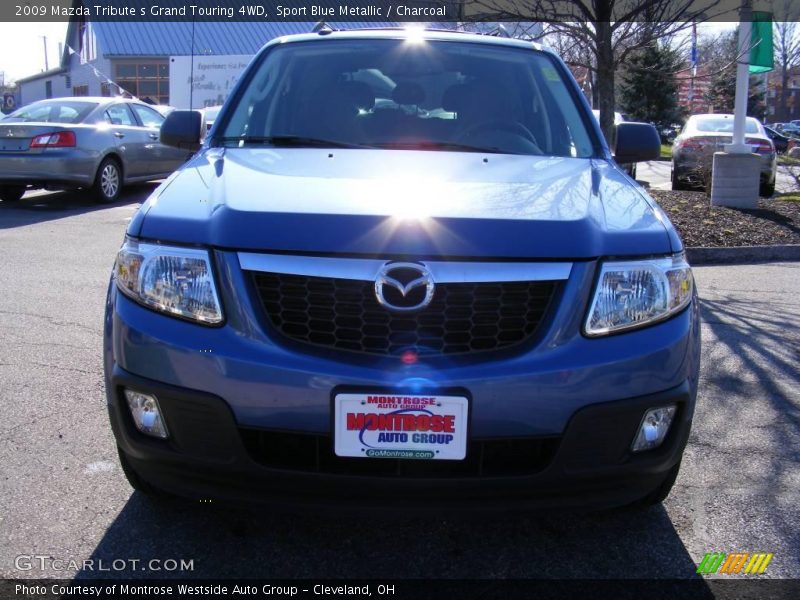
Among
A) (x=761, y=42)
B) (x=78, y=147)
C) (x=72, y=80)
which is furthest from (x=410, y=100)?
(x=72, y=80)

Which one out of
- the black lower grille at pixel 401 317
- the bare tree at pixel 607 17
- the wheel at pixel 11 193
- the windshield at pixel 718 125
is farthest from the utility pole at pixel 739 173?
the wheel at pixel 11 193

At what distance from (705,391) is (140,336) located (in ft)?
9.76

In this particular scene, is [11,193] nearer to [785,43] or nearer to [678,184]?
[678,184]

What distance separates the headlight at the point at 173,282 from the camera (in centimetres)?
227

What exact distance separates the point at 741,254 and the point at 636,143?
473 centimetres

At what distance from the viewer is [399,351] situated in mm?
2229

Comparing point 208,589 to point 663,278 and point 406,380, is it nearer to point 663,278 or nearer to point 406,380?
point 406,380

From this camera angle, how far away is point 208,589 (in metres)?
2.35

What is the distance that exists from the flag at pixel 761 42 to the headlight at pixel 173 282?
8.60 meters

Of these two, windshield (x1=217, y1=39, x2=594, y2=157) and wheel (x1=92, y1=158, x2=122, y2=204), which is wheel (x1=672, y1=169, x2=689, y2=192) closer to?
wheel (x1=92, y1=158, x2=122, y2=204)

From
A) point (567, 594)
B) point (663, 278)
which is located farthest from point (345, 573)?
point (663, 278)

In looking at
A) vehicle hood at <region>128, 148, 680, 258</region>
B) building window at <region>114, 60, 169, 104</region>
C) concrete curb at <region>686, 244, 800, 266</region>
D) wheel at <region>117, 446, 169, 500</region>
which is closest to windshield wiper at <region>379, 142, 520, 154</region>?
vehicle hood at <region>128, 148, 680, 258</region>

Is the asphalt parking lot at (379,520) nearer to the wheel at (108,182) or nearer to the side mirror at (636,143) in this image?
the side mirror at (636,143)

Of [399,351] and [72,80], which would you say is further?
[72,80]
